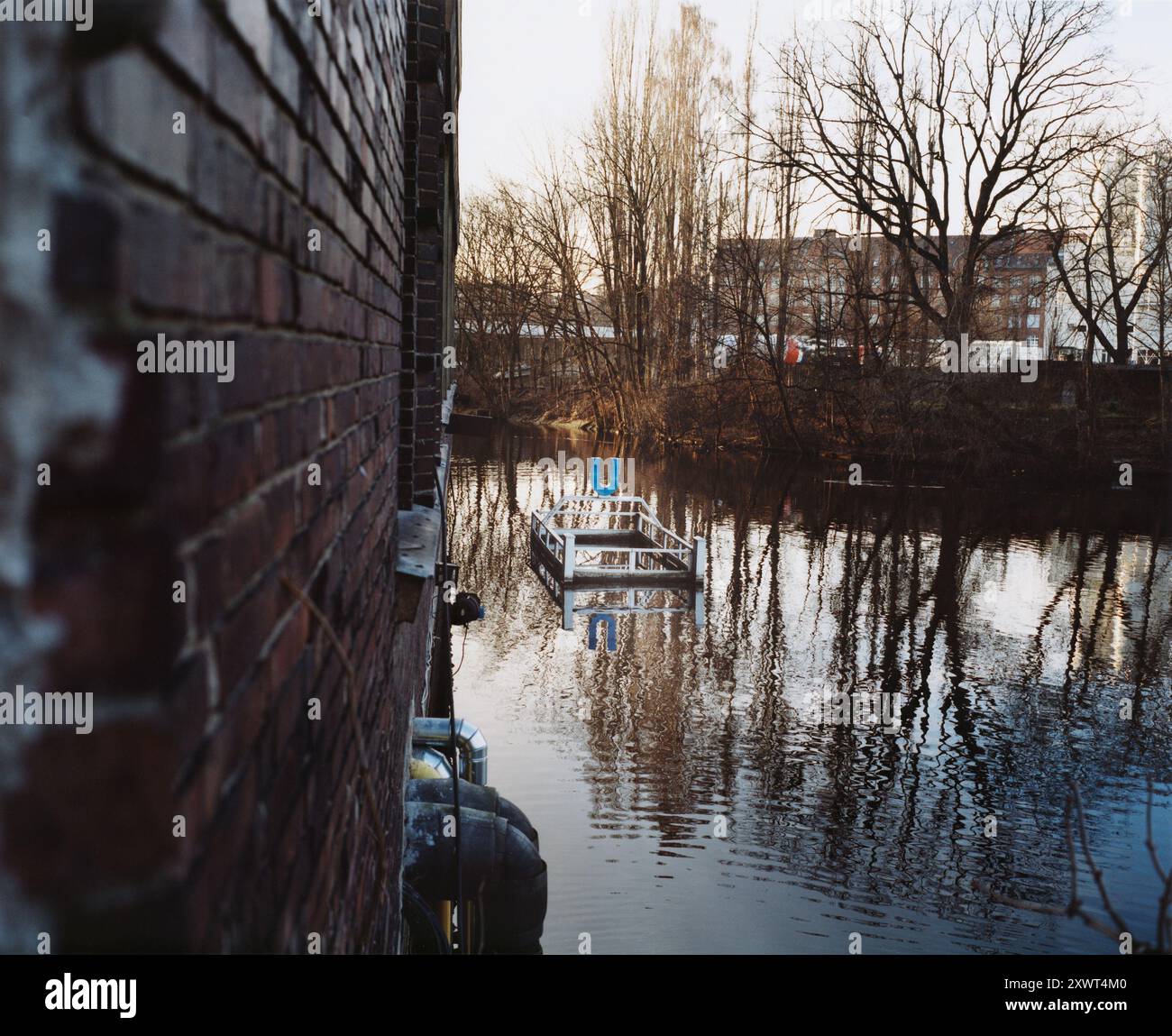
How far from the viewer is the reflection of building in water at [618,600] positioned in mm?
14617

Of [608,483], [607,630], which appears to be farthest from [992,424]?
[607,630]

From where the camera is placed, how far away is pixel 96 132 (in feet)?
→ 2.04

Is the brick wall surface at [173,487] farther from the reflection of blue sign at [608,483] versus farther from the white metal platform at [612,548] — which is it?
the reflection of blue sign at [608,483]

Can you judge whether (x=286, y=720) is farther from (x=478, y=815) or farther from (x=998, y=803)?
(x=998, y=803)

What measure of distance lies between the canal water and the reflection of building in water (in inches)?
4.0

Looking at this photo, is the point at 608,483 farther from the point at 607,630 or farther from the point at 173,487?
the point at 173,487

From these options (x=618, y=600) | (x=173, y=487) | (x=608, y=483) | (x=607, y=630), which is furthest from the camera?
(x=608, y=483)

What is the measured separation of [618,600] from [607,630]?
195 cm

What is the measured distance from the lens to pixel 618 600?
1559 centimetres

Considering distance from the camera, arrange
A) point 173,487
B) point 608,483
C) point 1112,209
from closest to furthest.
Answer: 1. point 173,487
2. point 608,483
3. point 1112,209

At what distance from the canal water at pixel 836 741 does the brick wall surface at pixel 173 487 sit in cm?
552

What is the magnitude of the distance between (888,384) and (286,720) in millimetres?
29470

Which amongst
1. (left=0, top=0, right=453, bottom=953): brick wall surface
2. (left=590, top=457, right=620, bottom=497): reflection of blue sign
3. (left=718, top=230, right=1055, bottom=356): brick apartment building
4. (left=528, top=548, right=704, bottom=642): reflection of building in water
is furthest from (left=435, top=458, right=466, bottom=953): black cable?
(left=718, top=230, right=1055, bottom=356): brick apartment building
